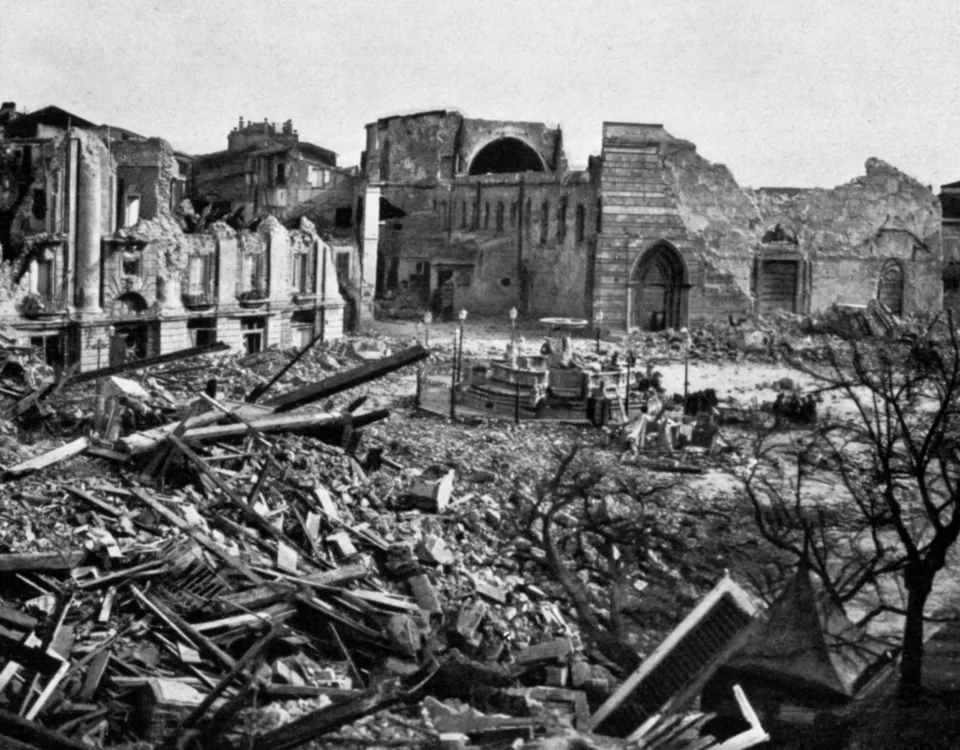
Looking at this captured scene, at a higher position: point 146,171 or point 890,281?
point 146,171

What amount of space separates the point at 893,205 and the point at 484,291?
16.3 meters

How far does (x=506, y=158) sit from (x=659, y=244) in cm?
1406

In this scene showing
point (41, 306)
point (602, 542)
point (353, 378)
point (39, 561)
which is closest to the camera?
point (39, 561)

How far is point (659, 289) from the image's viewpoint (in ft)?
139

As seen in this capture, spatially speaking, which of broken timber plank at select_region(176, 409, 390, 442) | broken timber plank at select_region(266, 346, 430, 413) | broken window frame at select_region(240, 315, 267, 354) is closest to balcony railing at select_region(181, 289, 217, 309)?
broken window frame at select_region(240, 315, 267, 354)

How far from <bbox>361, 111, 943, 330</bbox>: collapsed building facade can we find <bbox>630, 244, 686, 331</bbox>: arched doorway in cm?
5

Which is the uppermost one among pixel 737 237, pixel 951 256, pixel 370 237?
pixel 737 237

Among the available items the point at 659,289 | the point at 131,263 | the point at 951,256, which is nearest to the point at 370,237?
the point at 659,289

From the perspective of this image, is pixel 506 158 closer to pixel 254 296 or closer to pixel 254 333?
pixel 254 296

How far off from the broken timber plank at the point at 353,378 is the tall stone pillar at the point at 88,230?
44.3ft

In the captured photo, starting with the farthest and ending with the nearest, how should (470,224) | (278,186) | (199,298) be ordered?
(470,224) < (278,186) < (199,298)

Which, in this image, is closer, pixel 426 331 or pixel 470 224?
pixel 426 331

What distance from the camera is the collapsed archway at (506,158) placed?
53.0 meters

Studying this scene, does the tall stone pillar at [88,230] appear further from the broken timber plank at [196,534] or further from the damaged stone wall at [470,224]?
the broken timber plank at [196,534]
